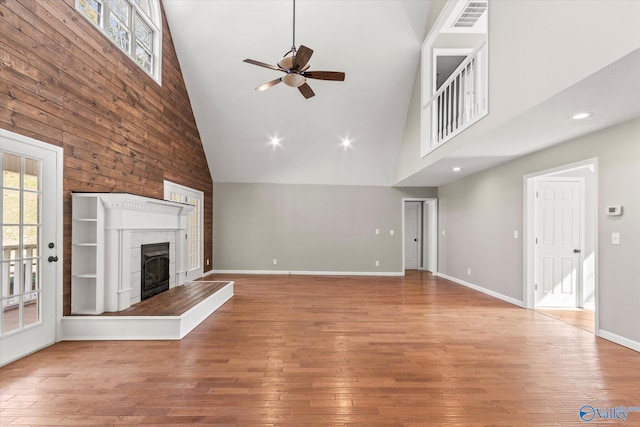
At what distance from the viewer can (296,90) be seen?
20.2 ft

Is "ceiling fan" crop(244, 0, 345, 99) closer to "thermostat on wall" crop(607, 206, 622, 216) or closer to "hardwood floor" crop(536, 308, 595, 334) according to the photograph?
"thermostat on wall" crop(607, 206, 622, 216)

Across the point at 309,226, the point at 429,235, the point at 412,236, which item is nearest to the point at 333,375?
the point at 309,226

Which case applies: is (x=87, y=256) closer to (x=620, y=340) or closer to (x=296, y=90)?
(x=296, y=90)

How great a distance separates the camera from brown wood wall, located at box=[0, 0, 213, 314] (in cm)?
273

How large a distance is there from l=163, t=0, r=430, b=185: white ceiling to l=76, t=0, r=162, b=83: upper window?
0.49 m

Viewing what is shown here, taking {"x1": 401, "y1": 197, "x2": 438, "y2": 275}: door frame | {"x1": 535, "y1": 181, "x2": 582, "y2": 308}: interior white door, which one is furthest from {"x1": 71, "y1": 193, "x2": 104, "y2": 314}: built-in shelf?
{"x1": 401, "y1": 197, "x2": 438, "y2": 275}: door frame

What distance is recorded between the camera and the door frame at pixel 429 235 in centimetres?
817

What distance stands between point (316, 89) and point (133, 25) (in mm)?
3009

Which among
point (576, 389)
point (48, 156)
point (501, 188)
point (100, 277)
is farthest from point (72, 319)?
point (501, 188)

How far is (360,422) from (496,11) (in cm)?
389

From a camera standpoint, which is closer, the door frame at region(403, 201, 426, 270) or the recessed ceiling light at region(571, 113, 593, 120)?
the recessed ceiling light at region(571, 113, 593, 120)

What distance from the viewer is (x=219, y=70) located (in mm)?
5918

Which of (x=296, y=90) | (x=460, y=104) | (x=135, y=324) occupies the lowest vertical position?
(x=135, y=324)

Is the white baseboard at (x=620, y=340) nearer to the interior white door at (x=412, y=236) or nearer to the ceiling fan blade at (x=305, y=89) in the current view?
the ceiling fan blade at (x=305, y=89)
